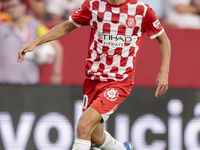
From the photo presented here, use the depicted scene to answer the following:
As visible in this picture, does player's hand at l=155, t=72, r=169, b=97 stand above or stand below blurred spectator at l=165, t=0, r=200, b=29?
below

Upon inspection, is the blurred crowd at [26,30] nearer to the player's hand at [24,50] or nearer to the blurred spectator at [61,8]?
the blurred spectator at [61,8]

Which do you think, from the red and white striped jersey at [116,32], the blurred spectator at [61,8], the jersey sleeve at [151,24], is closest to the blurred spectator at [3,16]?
the blurred spectator at [61,8]

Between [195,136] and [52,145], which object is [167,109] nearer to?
[195,136]

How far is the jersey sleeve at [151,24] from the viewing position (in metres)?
4.33

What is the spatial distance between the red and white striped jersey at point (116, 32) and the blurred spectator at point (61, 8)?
8.17 ft

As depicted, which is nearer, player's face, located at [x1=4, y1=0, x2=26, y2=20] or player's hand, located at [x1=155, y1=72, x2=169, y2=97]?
player's hand, located at [x1=155, y1=72, x2=169, y2=97]

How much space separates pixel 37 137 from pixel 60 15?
2269 mm

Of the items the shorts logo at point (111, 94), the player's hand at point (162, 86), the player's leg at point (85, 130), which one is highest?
the player's hand at point (162, 86)

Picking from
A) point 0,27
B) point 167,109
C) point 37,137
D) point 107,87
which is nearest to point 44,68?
point 0,27

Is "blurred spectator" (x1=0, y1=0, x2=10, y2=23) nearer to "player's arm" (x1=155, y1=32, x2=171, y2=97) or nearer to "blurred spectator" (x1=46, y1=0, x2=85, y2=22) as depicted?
"blurred spectator" (x1=46, y1=0, x2=85, y2=22)

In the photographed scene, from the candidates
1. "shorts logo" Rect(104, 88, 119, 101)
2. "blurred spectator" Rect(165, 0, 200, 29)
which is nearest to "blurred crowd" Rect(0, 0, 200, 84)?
"blurred spectator" Rect(165, 0, 200, 29)

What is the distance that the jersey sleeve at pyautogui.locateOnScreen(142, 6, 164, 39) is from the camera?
4.33 metres

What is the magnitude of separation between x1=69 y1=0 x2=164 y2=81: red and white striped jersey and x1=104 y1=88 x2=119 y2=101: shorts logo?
4.9 inches

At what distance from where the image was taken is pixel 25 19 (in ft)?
21.9
